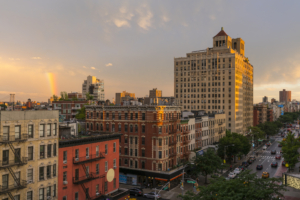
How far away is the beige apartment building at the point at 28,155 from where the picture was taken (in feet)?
107

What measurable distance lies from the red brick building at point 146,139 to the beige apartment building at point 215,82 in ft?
202

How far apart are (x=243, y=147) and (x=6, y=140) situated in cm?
7425

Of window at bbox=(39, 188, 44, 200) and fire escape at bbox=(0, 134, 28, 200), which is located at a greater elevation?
fire escape at bbox=(0, 134, 28, 200)

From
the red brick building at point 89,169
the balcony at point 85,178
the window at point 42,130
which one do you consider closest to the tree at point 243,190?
the balcony at point 85,178

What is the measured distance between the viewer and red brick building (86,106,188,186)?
61375 millimetres

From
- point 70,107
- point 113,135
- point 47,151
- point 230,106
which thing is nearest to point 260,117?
point 230,106

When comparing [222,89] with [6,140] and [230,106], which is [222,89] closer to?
[230,106]

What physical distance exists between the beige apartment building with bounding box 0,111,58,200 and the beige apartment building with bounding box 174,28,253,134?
93974mm

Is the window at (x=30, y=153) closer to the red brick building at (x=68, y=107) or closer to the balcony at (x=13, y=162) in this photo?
the balcony at (x=13, y=162)

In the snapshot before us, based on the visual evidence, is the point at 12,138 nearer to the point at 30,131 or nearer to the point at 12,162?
the point at 30,131

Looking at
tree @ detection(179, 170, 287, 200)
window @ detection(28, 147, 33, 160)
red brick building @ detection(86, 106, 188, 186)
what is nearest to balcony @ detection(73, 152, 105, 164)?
window @ detection(28, 147, 33, 160)

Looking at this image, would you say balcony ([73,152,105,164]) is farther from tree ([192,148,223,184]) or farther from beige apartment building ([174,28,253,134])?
beige apartment building ([174,28,253,134])

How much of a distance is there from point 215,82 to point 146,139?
7313cm

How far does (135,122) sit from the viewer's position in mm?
63812
